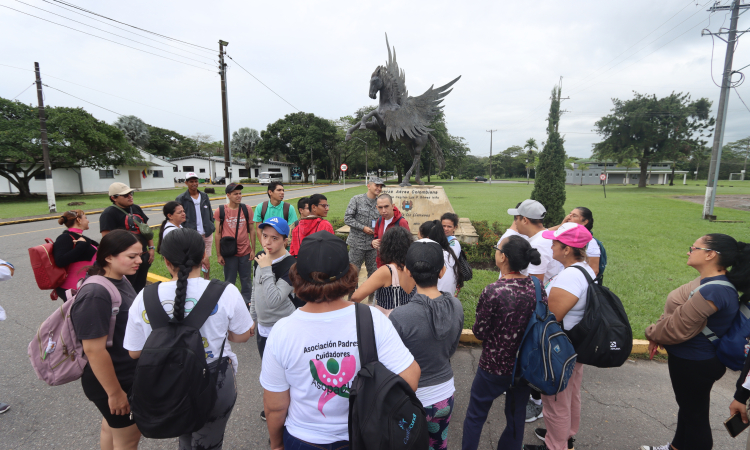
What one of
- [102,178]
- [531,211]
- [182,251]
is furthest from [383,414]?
[102,178]

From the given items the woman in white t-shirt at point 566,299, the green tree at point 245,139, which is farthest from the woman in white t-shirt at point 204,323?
the green tree at point 245,139

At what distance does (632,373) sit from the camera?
137 inches

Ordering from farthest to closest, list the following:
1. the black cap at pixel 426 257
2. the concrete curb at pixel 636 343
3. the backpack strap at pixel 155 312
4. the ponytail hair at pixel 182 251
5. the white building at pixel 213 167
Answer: the white building at pixel 213 167
the concrete curb at pixel 636 343
the black cap at pixel 426 257
the ponytail hair at pixel 182 251
the backpack strap at pixel 155 312

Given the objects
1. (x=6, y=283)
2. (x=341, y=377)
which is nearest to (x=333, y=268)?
(x=341, y=377)

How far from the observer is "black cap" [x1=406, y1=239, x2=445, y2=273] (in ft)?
5.82

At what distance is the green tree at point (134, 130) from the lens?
46.8m

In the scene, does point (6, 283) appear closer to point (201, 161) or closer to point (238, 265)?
point (238, 265)

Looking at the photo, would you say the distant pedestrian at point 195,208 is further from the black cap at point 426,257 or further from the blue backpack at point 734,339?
the blue backpack at point 734,339

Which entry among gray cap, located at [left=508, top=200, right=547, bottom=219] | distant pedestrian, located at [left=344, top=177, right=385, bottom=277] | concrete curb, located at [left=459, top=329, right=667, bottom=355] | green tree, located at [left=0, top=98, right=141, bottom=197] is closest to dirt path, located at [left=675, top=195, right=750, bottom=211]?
concrete curb, located at [left=459, top=329, right=667, bottom=355]

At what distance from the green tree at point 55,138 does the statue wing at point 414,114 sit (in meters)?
21.0

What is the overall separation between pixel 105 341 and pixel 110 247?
0.52 metres

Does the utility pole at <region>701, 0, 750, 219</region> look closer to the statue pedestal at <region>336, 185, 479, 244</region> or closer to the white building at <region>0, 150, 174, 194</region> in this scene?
the statue pedestal at <region>336, 185, 479, 244</region>

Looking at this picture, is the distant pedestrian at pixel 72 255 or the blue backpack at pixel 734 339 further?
the distant pedestrian at pixel 72 255

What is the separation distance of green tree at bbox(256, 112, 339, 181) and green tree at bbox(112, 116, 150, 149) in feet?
52.8
